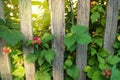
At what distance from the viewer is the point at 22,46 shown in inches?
89.4

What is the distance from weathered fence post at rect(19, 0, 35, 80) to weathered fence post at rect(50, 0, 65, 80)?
8.2 inches

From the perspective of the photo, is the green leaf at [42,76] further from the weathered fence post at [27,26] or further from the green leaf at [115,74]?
the green leaf at [115,74]

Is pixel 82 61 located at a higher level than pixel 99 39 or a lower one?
lower

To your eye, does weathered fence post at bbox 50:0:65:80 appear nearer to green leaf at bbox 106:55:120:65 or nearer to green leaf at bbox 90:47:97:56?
green leaf at bbox 90:47:97:56

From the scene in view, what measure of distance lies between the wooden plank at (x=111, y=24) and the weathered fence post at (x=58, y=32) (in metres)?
0.45

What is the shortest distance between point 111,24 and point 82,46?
1.18ft

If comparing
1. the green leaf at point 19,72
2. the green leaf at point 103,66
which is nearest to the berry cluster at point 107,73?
the green leaf at point 103,66

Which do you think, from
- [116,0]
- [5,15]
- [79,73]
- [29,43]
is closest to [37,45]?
[29,43]

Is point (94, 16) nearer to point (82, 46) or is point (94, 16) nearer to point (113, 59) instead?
point (82, 46)

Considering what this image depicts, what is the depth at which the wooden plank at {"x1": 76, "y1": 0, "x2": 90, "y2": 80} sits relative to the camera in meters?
2.12

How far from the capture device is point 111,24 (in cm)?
228

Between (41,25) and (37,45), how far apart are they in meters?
0.28

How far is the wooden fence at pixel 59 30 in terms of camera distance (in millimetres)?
2082

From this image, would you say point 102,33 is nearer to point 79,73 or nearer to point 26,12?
point 79,73
